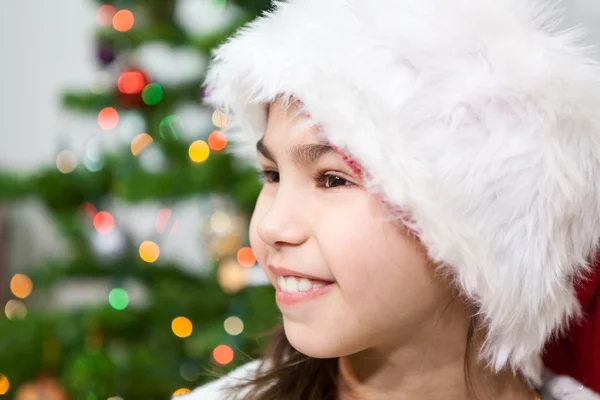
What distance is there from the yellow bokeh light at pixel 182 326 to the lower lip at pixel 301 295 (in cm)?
88

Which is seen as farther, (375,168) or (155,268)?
(155,268)

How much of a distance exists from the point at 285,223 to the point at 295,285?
0.08 metres

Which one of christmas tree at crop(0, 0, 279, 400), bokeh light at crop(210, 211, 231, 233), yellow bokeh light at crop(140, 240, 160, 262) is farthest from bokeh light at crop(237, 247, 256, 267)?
yellow bokeh light at crop(140, 240, 160, 262)

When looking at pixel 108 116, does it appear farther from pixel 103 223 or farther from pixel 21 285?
pixel 21 285

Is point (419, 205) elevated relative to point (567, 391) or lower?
elevated

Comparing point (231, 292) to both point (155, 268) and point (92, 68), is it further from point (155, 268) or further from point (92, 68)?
point (92, 68)

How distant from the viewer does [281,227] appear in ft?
2.29

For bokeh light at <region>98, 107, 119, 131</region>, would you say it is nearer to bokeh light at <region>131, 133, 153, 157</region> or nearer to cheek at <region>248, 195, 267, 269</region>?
bokeh light at <region>131, 133, 153, 157</region>

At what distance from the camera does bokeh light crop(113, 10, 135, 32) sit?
159cm

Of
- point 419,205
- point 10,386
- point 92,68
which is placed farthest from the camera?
point 92,68

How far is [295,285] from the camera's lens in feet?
2.38

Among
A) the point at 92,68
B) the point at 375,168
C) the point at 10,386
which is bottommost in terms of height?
the point at 10,386

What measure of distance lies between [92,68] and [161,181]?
124cm

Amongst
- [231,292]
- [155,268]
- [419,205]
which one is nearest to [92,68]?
[155,268]
